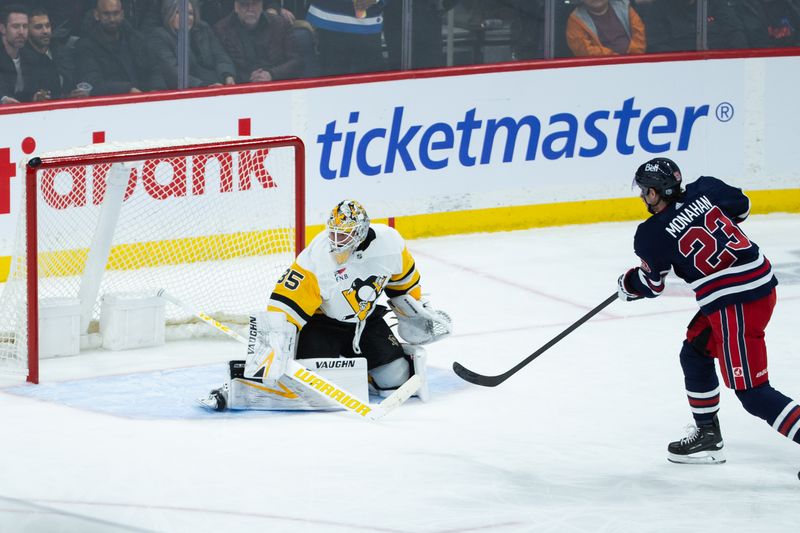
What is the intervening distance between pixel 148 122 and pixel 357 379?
8.43ft

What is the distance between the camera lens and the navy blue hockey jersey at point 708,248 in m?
4.34

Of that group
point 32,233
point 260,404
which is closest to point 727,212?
point 260,404

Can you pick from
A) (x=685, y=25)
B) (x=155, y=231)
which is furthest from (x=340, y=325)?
(x=685, y=25)

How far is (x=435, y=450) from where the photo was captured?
15.6ft

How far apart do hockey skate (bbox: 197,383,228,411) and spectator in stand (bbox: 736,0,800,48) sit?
4.76 m

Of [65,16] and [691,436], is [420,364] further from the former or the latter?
[65,16]

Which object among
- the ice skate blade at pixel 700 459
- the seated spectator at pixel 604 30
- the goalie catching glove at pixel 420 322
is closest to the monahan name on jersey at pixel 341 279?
the goalie catching glove at pixel 420 322

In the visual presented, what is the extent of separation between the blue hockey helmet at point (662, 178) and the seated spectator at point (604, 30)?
4.16 meters

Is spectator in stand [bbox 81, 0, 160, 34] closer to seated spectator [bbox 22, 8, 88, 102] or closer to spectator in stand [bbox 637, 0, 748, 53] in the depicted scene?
seated spectator [bbox 22, 8, 88, 102]

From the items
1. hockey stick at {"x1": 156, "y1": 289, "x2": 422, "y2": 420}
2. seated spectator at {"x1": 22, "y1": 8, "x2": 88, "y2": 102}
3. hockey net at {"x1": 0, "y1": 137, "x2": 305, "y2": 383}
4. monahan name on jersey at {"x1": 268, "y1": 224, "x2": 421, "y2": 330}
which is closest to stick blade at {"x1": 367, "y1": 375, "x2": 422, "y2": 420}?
hockey stick at {"x1": 156, "y1": 289, "x2": 422, "y2": 420}

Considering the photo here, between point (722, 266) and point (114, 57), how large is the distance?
148 inches

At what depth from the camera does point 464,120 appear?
26.7ft

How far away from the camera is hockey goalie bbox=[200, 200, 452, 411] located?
5.03 meters

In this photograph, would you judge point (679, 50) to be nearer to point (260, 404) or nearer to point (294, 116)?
point (294, 116)
